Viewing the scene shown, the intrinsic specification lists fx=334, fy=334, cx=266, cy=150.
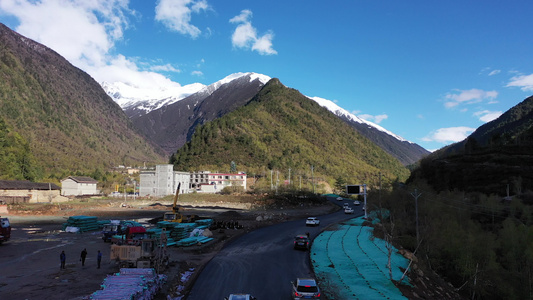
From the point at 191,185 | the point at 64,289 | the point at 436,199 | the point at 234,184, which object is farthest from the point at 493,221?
the point at 191,185

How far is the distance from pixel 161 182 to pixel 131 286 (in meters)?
126

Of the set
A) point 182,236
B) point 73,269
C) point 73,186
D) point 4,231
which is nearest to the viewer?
point 73,269

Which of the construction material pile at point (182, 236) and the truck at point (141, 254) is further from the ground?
the truck at point (141, 254)

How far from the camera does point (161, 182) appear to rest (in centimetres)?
14100

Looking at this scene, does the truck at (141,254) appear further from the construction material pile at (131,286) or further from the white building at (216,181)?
the white building at (216,181)

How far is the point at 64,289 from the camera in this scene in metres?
23.4

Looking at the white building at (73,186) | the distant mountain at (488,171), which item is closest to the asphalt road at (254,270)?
the distant mountain at (488,171)

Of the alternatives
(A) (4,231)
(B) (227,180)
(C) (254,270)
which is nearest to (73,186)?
(B) (227,180)

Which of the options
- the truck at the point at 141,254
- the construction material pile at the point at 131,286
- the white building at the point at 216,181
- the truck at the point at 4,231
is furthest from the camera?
the white building at the point at 216,181

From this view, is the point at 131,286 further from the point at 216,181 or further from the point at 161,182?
the point at 216,181

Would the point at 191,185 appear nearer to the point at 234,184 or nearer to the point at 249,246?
the point at 234,184

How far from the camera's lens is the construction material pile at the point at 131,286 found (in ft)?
61.7

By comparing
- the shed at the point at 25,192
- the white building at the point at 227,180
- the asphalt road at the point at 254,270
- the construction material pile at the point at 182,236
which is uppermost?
the white building at the point at 227,180

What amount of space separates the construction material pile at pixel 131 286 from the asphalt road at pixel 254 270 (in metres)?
2.59
